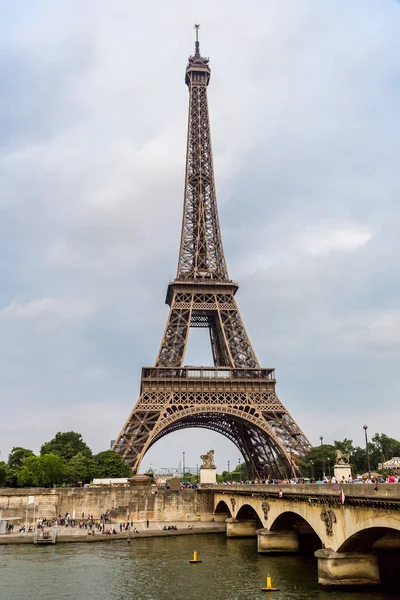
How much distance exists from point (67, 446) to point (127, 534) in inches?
1683

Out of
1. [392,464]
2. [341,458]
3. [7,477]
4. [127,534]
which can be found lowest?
[127,534]

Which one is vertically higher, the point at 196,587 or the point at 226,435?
the point at 226,435

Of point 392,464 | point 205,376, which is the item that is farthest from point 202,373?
point 392,464

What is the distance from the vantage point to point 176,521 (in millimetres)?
63719

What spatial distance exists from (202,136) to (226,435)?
5084 centimetres

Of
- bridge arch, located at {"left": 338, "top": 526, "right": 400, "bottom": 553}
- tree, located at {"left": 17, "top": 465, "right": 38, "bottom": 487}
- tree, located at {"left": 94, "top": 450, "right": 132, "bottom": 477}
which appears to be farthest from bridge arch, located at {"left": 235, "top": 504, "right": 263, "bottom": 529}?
tree, located at {"left": 17, "top": 465, "right": 38, "bottom": 487}

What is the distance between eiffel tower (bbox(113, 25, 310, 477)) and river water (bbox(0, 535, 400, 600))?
863 inches

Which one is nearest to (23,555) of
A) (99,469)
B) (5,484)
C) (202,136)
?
(99,469)

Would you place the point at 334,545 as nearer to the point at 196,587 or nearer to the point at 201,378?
the point at 196,587

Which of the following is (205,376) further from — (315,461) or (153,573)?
(153,573)

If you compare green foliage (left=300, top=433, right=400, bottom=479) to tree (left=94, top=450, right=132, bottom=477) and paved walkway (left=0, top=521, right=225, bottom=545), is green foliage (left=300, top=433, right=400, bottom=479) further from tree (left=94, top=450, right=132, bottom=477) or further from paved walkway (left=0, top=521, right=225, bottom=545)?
tree (left=94, top=450, right=132, bottom=477)

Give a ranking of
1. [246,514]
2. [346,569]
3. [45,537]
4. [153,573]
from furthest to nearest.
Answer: [246,514] → [45,537] → [153,573] → [346,569]

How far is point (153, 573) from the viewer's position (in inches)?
1363

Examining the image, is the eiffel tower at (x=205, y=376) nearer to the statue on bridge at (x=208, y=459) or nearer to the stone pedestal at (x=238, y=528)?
the statue on bridge at (x=208, y=459)
